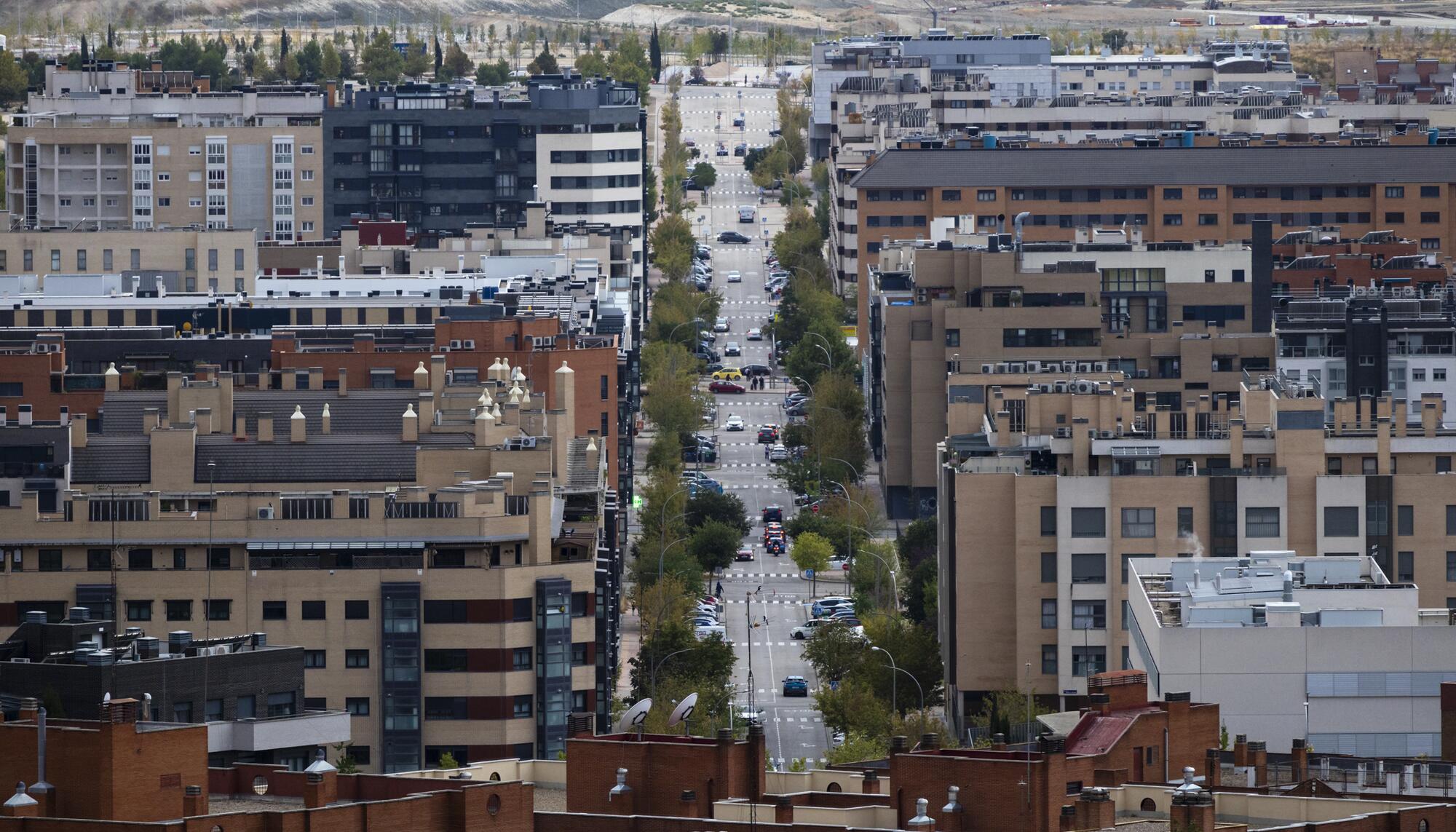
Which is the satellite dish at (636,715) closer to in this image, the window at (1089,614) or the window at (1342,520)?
the window at (1089,614)

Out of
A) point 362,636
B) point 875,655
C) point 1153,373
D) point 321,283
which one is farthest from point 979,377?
point 362,636

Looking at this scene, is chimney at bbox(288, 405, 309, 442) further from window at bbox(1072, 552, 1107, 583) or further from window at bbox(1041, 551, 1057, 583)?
window at bbox(1072, 552, 1107, 583)

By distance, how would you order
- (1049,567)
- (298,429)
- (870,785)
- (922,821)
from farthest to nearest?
(1049,567)
(298,429)
(870,785)
(922,821)

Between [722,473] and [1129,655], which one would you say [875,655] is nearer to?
[1129,655]

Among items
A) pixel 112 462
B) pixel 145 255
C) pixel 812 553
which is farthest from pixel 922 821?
pixel 145 255

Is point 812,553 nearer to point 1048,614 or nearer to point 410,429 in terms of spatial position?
point 1048,614

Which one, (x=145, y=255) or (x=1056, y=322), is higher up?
(x=145, y=255)
